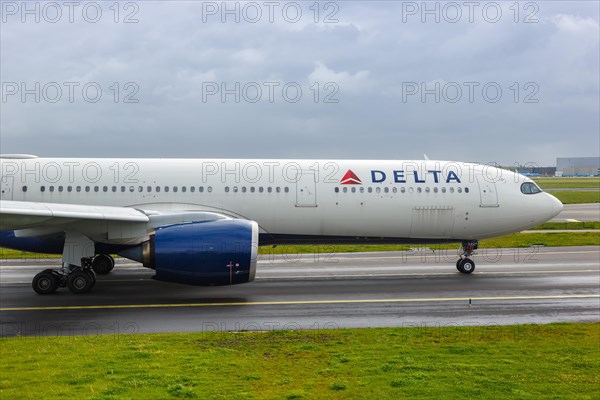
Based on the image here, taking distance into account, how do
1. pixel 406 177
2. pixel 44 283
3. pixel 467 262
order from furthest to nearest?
pixel 467 262 < pixel 406 177 < pixel 44 283

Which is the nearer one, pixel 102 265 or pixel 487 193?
pixel 487 193

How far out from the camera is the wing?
13259mm

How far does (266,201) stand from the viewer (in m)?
18.0

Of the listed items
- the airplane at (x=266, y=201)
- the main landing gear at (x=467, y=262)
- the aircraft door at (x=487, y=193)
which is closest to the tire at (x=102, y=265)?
the airplane at (x=266, y=201)

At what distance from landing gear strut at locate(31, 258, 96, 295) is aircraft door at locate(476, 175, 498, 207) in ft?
41.6

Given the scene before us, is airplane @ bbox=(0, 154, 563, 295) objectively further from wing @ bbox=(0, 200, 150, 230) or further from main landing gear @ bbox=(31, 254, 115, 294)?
wing @ bbox=(0, 200, 150, 230)

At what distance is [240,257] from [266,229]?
13.1 feet

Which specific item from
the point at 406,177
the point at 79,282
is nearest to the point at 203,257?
the point at 79,282

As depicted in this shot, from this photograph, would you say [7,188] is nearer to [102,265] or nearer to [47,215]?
[102,265]

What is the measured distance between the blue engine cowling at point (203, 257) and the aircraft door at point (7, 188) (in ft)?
19.2

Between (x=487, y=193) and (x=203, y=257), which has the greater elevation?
(x=487, y=193)

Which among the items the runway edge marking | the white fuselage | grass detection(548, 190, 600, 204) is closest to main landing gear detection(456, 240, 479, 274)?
the white fuselage

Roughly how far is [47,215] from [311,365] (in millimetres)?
7955

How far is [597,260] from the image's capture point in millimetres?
22844
